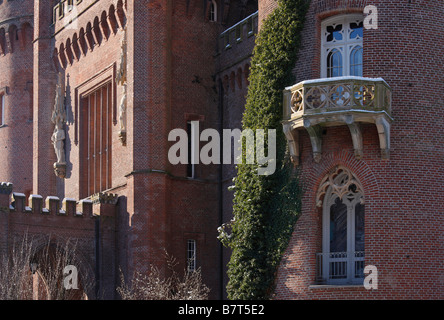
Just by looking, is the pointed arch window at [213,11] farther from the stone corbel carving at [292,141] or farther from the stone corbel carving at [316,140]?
the stone corbel carving at [316,140]

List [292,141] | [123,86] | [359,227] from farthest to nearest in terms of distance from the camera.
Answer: [123,86], [292,141], [359,227]

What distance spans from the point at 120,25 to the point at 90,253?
8.85 meters

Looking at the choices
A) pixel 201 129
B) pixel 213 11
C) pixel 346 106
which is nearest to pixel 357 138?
pixel 346 106

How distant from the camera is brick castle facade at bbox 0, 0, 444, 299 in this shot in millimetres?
31188

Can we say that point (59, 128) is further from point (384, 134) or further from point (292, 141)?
point (384, 134)

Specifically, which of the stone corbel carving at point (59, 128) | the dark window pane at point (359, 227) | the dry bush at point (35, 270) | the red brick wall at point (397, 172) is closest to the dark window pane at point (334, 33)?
the red brick wall at point (397, 172)

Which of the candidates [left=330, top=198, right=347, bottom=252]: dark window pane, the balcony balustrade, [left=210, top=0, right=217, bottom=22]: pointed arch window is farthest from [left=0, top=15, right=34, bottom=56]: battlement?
the balcony balustrade

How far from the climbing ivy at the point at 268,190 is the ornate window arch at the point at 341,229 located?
35.4 inches

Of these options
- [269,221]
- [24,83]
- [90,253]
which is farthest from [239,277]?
[24,83]

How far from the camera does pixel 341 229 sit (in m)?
32.2

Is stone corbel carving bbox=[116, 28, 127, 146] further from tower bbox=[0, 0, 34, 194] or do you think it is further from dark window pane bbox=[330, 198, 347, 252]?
dark window pane bbox=[330, 198, 347, 252]

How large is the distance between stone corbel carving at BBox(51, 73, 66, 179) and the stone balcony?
19679mm

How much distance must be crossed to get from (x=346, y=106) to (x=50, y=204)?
15.6m
